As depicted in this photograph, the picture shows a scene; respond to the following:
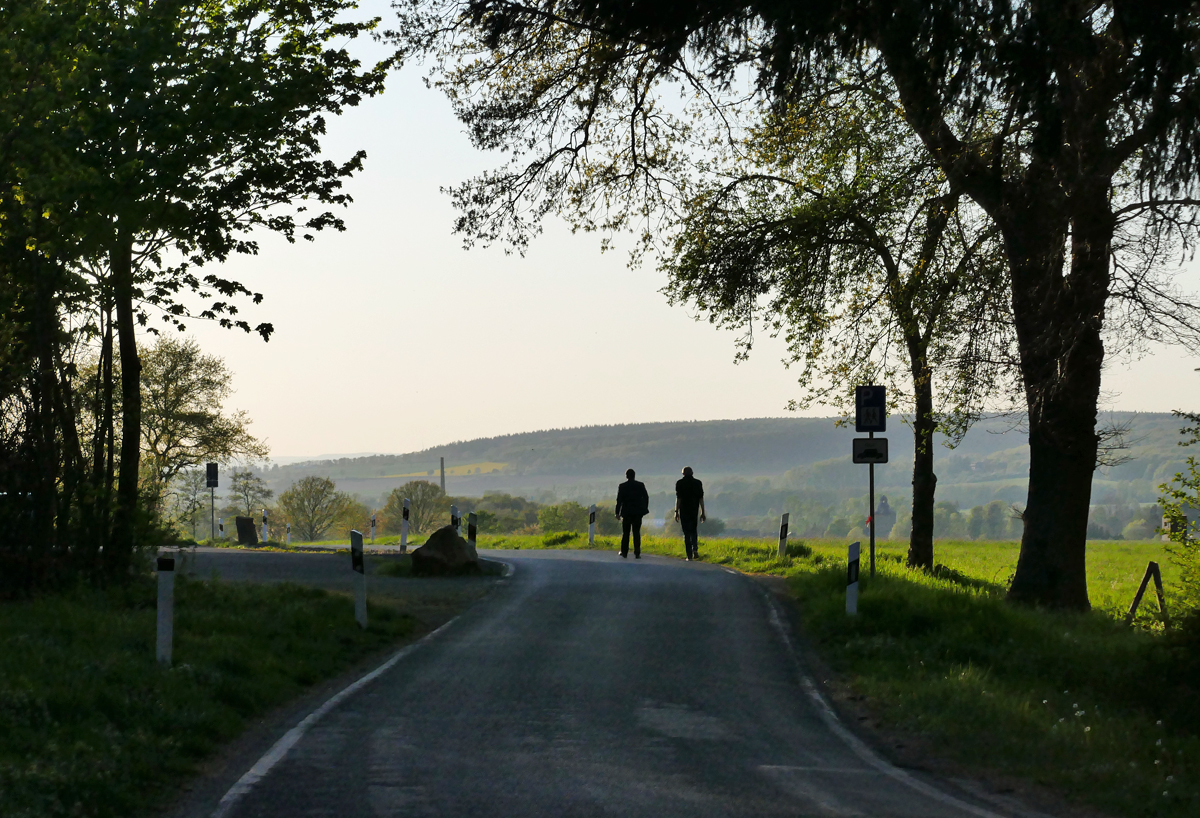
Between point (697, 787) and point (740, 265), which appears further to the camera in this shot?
point (740, 265)

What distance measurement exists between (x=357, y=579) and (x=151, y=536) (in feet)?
9.84

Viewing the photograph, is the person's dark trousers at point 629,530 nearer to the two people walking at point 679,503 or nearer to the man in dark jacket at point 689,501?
the two people walking at point 679,503

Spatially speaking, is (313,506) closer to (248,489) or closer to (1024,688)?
(248,489)

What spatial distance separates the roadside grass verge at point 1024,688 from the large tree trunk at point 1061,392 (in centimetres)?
91

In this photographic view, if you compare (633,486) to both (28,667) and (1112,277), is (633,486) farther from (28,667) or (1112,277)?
(28,667)

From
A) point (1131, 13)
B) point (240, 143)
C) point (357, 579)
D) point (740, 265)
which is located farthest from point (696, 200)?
point (1131, 13)

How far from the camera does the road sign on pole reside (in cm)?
1720

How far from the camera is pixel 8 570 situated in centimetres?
1284

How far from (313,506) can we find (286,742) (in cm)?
8054

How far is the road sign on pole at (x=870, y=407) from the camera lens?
56.4 ft

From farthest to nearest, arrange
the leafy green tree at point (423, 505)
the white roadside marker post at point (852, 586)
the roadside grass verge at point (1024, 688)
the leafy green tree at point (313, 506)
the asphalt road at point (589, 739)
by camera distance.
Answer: the leafy green tree at point (423, 505) → the leafy green tree at point (313, 506) → the white roadside marker post at point (852, 586) → the roadside grass verge at point (1024, 688) → the asphalt road at point (589, 739)

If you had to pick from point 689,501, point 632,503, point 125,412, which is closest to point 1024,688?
point 125,412

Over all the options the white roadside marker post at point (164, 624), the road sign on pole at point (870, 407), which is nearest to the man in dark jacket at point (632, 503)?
the road sign on pole at point (870, 407)

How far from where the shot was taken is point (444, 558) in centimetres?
2033
